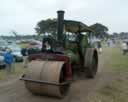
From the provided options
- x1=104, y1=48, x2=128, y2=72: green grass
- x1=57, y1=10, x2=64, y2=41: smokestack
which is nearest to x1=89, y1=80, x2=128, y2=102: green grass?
x1=57, y1=10, x2=64, y2=41: smokestack

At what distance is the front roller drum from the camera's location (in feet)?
24.3

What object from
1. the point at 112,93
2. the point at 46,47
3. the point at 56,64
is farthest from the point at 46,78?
the point at 112,93

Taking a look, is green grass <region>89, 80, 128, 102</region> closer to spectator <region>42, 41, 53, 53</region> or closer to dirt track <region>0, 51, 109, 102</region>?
dirt track <region>0, 51, 109, 102</region>

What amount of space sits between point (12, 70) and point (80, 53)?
480 centimetres

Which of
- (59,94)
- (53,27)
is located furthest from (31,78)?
(53,27)

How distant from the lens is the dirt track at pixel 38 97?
7836 mm

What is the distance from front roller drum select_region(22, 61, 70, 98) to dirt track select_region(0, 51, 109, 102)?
274 mm

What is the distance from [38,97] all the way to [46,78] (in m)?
0.89

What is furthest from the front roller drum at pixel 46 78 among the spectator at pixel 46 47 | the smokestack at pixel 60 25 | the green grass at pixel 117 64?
the green grass at pixel 117 64

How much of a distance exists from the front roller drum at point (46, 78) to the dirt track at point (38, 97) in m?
0.27

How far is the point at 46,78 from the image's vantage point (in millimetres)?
7473

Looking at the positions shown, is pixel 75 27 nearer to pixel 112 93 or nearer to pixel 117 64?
pixel 112 93

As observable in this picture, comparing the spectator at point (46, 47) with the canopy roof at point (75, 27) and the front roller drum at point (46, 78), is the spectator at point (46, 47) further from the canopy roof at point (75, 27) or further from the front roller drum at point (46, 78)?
the canopy roof at point (75, 27)

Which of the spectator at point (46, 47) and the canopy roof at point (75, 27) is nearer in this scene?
the spectator at point (46, 47)
